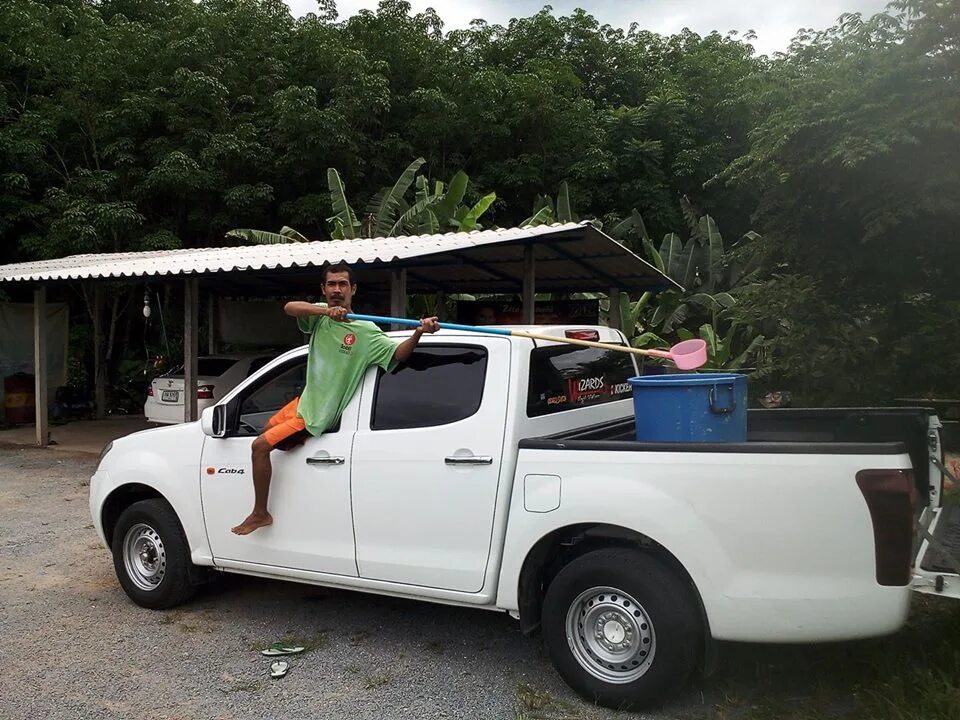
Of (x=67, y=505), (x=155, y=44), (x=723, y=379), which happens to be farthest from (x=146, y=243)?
(x=723, y=379)

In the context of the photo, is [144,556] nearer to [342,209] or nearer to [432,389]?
[432,389]

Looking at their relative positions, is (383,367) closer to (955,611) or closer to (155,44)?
(955,611)

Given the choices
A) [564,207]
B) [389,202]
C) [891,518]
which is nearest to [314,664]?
[891,518]

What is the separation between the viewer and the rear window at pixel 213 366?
12.3 m

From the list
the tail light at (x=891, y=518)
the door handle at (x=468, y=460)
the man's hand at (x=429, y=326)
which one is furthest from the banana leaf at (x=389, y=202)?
the tail light at (x=891, y=518)

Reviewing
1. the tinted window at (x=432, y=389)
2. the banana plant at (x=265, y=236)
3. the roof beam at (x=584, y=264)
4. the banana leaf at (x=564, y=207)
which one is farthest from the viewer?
the banana leaf at (x=564, y=207)

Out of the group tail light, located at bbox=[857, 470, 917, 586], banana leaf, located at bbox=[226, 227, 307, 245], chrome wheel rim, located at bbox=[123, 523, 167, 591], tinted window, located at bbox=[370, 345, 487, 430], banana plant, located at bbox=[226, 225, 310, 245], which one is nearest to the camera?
tail light, located at bbox=[857, 470, 917, 586]

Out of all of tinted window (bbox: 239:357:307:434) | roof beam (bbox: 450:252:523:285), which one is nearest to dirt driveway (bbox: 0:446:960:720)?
tinted window (bbox: 239:357:307:434)

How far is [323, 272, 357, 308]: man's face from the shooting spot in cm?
452

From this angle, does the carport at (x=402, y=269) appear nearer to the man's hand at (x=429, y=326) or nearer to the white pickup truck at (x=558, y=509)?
the white pickup truck at (x=558, y=509)

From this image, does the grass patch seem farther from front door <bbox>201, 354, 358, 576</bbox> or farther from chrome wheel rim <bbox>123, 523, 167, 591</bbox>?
chrome wheel rim <bbox>123, 523, 167, 591</bbox>

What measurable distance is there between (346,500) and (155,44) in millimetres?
15649

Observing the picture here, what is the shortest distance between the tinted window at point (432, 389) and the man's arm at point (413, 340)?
0.10 metres

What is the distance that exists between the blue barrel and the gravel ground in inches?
46.9
